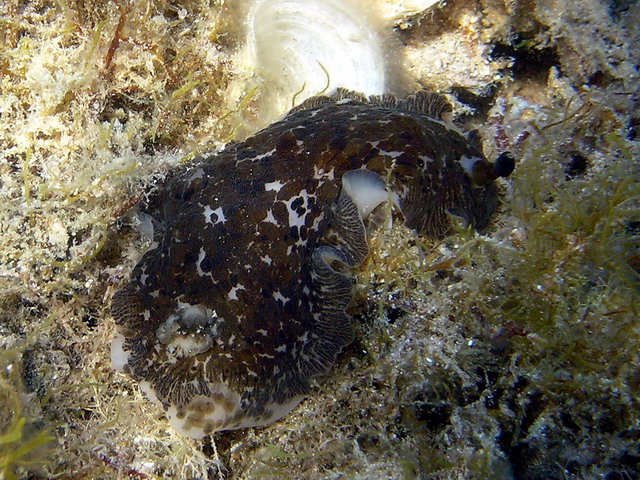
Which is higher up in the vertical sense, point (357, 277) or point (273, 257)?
point (273, 257)

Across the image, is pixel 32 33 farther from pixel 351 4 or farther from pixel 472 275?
pixel 472 275

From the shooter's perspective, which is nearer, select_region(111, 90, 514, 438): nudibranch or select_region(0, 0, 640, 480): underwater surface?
select_region(0, 0, 640, 480): underwater surface

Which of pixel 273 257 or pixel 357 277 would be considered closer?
pixel 273 257

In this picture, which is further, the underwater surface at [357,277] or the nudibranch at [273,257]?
the nudibranch at [273,257]

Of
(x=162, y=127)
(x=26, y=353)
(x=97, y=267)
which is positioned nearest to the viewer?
(x=26, y=353)

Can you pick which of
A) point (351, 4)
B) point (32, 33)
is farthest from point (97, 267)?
point (351, 4)
